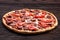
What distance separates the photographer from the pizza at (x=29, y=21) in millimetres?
1060

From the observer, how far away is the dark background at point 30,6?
3.41 feet

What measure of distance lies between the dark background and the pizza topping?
5 cm

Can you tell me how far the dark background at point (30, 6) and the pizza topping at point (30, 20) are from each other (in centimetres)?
5

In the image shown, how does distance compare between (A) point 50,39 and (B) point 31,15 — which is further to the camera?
(B) point 31,15

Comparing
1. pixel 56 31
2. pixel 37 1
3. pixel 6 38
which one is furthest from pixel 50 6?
pixel 6 38

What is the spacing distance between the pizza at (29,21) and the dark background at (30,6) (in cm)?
3

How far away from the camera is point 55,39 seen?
3.38 feet

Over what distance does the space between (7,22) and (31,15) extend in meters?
0.19

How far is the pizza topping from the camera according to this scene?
108 centimetres

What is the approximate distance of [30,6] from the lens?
1.44m

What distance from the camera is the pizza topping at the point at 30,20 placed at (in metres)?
1.08

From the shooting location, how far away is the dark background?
1.04 meters

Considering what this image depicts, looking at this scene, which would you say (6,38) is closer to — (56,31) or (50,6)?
(56,31)

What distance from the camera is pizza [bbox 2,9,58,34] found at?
1.06 meters
